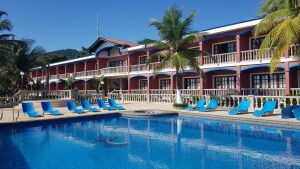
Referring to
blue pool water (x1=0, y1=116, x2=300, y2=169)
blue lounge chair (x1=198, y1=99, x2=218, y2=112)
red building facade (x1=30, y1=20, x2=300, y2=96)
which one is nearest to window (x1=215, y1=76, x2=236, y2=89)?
red building facade (x1=30, y1=20, x2=300, y2=96)

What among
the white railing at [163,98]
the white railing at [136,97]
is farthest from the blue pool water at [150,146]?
the white railing at [136,97]

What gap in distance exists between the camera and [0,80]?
26.1 m

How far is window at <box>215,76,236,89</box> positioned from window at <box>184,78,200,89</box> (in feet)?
7.56

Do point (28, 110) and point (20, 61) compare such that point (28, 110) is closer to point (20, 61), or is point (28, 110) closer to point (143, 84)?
point (20, 61)

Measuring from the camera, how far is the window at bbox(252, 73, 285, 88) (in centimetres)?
2164

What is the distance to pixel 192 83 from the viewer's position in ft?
92.5

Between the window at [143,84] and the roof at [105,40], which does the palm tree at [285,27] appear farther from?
the roof at [105,40]

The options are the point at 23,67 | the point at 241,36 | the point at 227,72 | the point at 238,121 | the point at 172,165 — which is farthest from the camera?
the point at 23,67

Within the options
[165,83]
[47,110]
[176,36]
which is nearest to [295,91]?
[176,36]

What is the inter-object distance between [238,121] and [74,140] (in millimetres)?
7952

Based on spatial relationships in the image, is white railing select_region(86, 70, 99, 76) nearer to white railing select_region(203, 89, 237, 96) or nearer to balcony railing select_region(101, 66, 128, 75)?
balcony railing select_region(101, 66, 128, 75)

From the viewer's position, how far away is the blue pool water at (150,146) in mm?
7812

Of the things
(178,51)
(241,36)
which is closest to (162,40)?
(178,51)

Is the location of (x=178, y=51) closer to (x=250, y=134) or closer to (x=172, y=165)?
(x=250, y=134)
